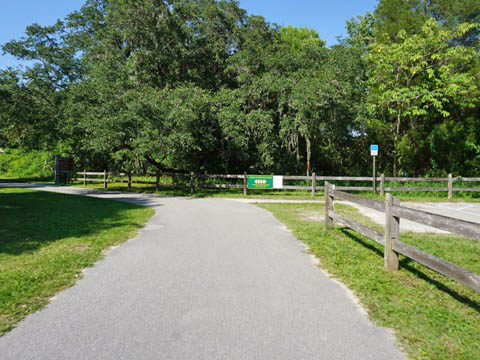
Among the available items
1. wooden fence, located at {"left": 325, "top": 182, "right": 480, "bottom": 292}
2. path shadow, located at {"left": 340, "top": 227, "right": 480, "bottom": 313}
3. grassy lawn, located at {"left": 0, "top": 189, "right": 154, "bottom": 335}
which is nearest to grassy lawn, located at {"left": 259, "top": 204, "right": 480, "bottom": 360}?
path shadow, located at {"left": 340, "top": 227, "right": 480, "bottom": 313}

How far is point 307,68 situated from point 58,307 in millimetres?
21208

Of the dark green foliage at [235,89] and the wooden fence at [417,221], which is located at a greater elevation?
the dark green foliage at [235,89]

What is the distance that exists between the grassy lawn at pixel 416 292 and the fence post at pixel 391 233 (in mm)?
175

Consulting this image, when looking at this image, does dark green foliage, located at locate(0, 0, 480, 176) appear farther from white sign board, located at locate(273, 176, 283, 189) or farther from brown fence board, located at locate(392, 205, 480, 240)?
brown fence board, located at locate(392, 205, 480, 240)

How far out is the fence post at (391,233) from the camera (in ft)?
16.4

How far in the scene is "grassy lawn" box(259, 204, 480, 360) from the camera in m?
3.02

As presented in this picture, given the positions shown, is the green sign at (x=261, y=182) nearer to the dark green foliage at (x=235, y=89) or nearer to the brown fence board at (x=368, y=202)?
the dark green foliage at (x=235, y=89)

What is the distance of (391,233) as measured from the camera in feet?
16.6

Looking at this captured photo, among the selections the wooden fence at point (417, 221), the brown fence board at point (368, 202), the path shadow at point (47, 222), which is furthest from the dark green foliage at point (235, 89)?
the wooden fence at point (417, 221)

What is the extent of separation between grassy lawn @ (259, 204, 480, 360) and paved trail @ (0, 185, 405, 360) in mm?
241

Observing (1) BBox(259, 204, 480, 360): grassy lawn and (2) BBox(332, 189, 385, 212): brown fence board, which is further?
(2) BBox(332, 189, 385, 212): brown fence board

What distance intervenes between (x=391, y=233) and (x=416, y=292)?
1.02m

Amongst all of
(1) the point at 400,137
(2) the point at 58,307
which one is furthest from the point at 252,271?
(1) the point at 400,137

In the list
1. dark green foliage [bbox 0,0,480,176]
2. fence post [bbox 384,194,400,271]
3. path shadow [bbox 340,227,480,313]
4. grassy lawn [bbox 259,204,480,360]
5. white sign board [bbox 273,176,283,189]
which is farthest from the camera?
white sign board [bbox 273,176,283,189]
